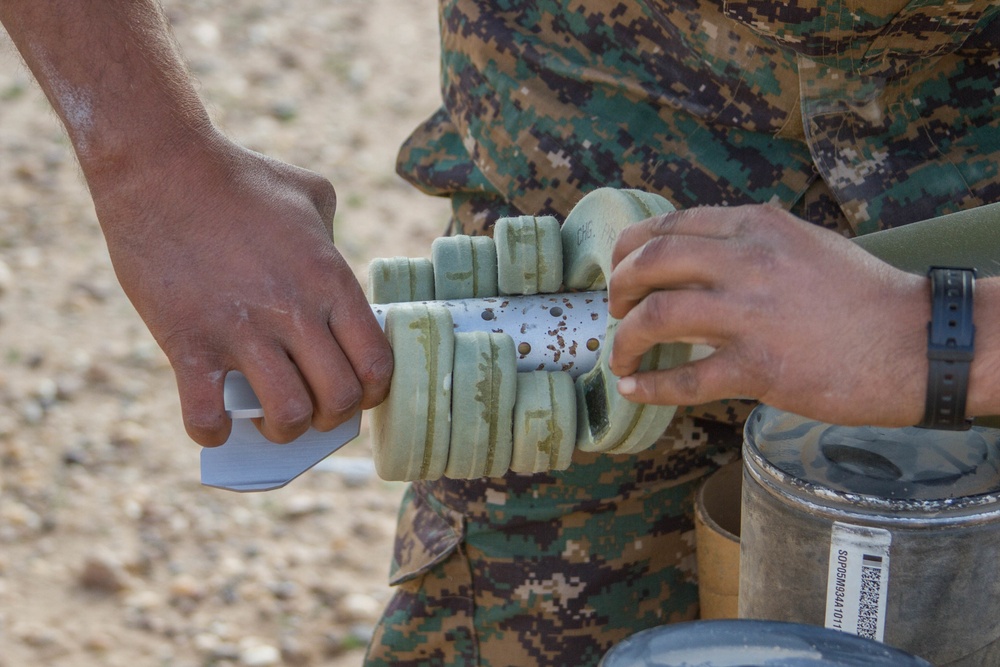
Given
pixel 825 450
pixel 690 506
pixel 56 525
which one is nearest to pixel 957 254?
pixel 825 450

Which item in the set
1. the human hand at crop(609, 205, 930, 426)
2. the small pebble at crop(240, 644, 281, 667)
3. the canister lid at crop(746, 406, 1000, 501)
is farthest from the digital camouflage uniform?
the small pebble at crop(240, 644, 281, 667)

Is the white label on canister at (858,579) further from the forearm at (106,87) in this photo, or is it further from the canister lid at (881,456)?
the forearm at (106,87)

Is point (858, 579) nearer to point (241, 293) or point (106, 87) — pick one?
point (241, 293)

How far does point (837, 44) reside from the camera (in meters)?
1.51

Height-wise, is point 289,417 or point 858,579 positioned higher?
point 289,417

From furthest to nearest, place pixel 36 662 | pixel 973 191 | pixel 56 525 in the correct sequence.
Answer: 1. pixel 56 525
2. pixel 36 662
3. pixel 973 191

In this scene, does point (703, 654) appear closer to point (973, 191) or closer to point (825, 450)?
point (825, 450)

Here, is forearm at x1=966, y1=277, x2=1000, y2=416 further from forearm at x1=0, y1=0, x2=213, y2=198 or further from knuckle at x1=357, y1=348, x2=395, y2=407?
forearm at x1=0, y1=0, x2=213, y2=198

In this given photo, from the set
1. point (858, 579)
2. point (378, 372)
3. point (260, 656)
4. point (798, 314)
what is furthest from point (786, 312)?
point (260, 656)

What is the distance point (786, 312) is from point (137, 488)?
255cm

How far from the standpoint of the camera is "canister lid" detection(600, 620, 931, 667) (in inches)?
40.6

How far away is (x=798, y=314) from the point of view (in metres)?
1.11

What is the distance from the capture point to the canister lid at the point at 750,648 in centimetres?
103

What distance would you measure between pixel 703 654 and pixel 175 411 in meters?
2.78
